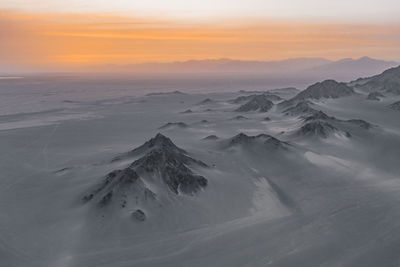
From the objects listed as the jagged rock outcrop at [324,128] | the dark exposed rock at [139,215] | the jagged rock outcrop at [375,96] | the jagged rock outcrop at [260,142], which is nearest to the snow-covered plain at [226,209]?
the jagged rock outcrop at [260,142]

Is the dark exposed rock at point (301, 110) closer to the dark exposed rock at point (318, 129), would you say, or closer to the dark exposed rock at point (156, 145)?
the dark exposed rock at point (318, 129)

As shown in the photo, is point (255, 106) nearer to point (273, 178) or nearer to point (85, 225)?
point (273, 178)

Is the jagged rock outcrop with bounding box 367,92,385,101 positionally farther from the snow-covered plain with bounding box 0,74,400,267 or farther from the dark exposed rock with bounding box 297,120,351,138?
the dark exposed rock with bounding box 297,120,351,138

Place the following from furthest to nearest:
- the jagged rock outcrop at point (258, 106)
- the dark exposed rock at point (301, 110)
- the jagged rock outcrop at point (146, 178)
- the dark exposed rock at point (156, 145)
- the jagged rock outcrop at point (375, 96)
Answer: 1. the jagged rock outcrop at point (375, 96)
2. the jagged rock outcrop at point (258, 106)
3. the dark exposed rock at point (301, 110)
4. the dark exposed rock at point (156, 145)
5. the jagged rock outcrop at point (146, 178)

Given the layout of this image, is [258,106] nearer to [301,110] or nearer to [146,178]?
[301,110]

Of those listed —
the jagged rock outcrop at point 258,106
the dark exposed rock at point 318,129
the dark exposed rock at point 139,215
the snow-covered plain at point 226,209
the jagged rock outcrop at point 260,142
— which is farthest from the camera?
the jagged rock outcrop at point 258,106

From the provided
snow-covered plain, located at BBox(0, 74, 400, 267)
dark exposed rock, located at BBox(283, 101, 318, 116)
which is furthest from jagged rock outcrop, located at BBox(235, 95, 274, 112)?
snow-covered plain, located at BBox(0, 74, 400, 267)

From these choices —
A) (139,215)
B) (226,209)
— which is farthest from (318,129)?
(139,215)

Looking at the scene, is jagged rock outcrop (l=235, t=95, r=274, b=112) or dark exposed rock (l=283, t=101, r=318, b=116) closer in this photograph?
dark exposed rock (l=283, t=101, r=318, b=116)
